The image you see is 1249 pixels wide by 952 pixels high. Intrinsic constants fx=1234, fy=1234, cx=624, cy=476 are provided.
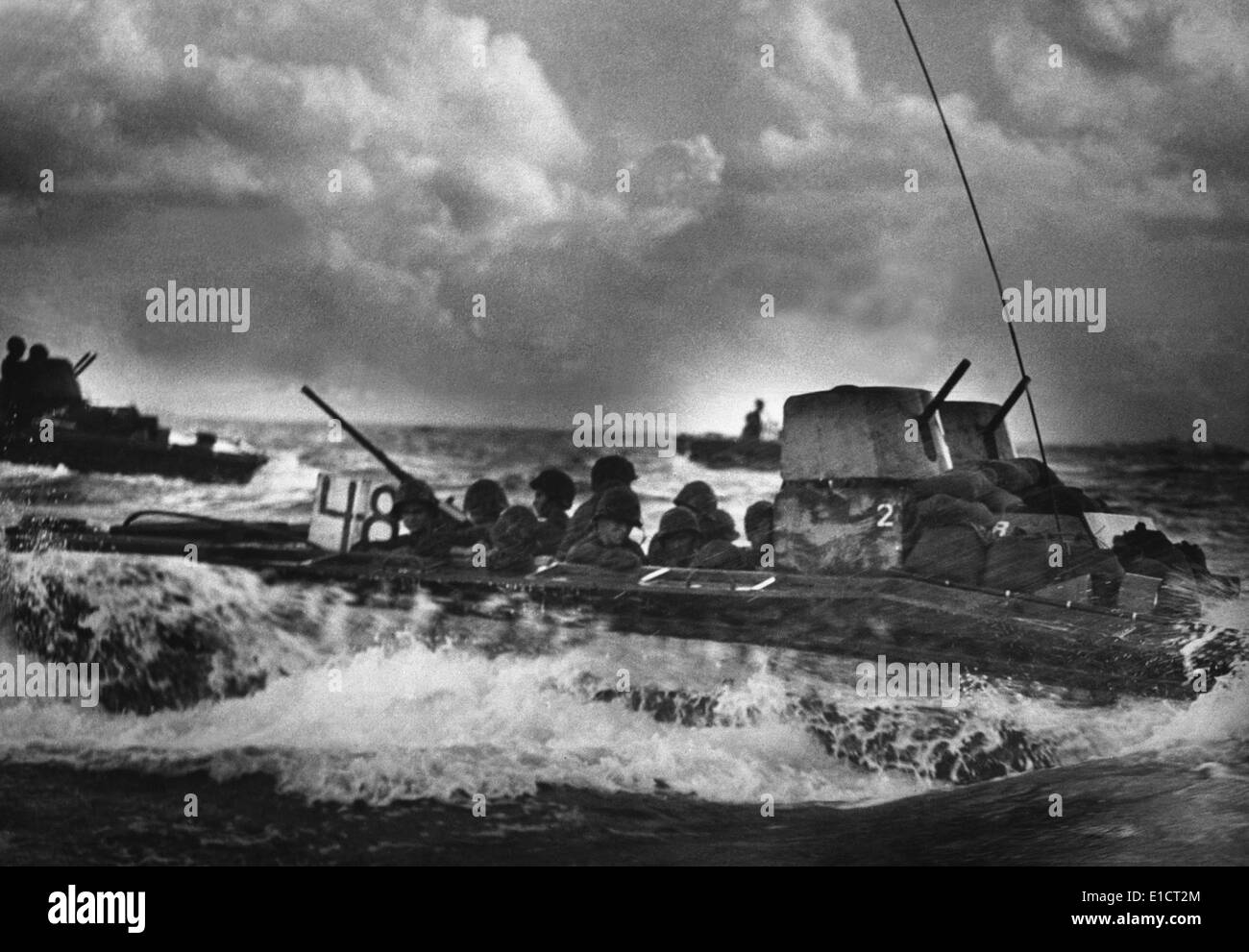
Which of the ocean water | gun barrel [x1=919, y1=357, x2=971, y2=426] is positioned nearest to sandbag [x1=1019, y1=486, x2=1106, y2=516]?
the ocean water

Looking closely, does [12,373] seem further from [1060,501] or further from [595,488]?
[1060,501]

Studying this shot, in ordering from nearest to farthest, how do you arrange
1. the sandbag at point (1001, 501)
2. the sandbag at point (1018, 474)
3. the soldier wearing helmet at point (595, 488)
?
the sandbag at point (1001, 501) < the sandbag at point (1018, 474) < the soldier wearing helmet at point (595, 488)

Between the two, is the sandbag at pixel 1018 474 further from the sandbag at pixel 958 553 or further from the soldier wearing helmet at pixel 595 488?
the soldier wearing helmet at pixel 595 488

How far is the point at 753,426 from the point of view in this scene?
590 centimetres

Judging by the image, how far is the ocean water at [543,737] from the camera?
5547 mm

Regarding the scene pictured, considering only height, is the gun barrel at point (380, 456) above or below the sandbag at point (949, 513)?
above

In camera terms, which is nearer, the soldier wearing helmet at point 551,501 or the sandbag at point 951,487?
the sandbag at point 951,487

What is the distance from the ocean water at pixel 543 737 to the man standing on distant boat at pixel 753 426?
204 millimetres

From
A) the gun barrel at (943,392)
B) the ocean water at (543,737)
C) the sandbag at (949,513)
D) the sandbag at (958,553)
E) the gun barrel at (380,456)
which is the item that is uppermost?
the gun barrel at (943,392)

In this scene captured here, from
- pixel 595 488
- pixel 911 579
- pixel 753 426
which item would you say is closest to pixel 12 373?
pixel 595 488

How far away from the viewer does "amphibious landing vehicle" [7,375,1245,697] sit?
555 cm

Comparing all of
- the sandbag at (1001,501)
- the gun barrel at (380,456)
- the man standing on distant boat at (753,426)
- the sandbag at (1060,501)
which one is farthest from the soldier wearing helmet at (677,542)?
the sandbag at (1060,501)
